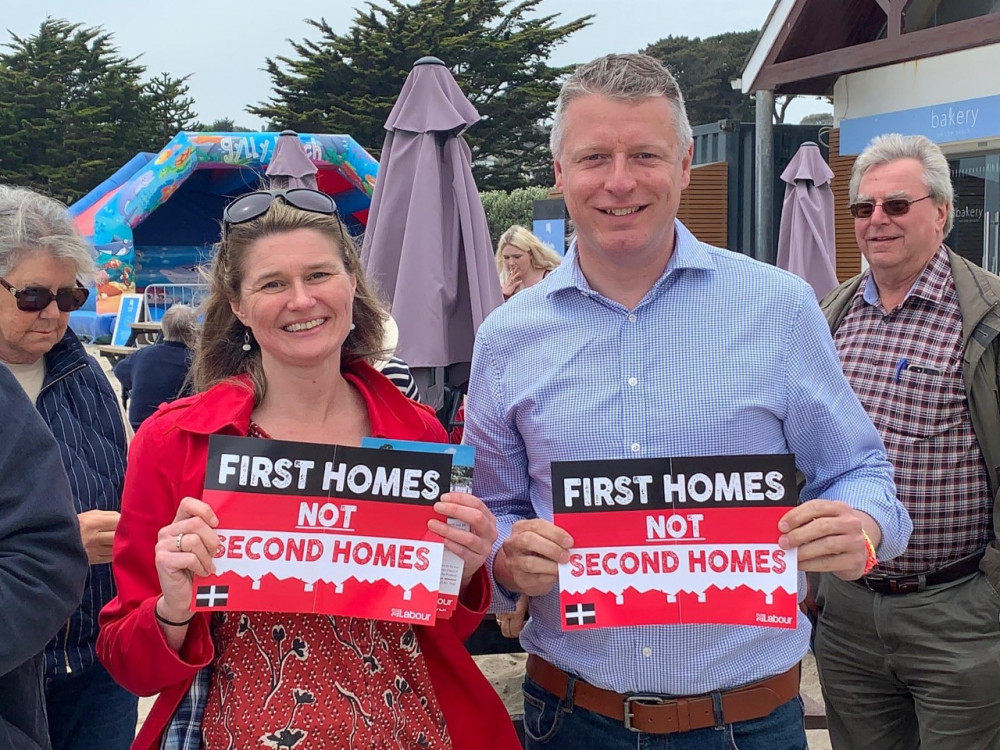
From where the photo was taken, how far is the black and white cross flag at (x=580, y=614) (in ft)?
6.13

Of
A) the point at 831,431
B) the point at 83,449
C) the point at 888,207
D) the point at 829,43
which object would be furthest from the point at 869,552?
the point at 829,43

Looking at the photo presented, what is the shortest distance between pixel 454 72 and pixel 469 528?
3899 centimetres

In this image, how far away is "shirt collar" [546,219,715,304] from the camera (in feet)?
6.59

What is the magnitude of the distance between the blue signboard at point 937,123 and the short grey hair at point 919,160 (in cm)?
765

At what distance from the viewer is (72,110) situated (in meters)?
37.7

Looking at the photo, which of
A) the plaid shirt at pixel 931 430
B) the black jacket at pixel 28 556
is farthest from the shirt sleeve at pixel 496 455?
the plaid shirt at pixel 931 430

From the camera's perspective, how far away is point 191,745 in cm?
176

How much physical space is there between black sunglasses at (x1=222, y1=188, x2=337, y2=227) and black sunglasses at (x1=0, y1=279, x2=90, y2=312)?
0.70 meters

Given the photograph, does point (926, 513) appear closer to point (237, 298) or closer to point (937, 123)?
point (237, 298)

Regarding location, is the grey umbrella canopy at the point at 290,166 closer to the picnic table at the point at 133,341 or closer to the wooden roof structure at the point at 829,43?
the wooden roof structure at the point at 829,43

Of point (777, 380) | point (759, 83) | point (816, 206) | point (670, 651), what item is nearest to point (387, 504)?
point (670, 651)

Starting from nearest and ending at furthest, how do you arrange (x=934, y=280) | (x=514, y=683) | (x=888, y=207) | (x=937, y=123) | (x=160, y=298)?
(x=934, y=280) → (x=888, y=207) → (x=514, y=683) → (x=937, y=123) → (x=160, y=298)

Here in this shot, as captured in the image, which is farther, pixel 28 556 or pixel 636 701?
pixel 636 701

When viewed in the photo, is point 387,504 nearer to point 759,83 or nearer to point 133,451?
point 133,451
